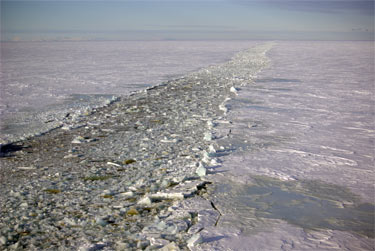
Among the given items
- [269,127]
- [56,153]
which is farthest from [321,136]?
[56,153]

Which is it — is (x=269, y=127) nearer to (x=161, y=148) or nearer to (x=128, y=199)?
(x=161, y=148)

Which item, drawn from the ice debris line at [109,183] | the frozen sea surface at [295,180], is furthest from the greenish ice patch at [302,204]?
the ice debris line at [109,183]

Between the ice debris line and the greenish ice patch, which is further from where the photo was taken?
the greenish ice patch

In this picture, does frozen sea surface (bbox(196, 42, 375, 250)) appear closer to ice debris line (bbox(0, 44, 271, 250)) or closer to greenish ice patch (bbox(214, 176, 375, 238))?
greenish ice patch (bbox(214, 176, 375, 238))

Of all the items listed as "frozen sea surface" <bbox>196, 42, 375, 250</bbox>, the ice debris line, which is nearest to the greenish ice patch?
"frozen sea surface" <bbox>196, 42, 375, 250</bbox>

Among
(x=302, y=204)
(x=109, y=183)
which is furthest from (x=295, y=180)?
(x=109, y=183)

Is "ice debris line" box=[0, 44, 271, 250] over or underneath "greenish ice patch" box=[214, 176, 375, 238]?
underneath

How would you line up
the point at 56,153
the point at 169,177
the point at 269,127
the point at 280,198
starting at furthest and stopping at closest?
the point at 269,127 → the point at 56,153 → the point at 169,177 → the point at 280,198
